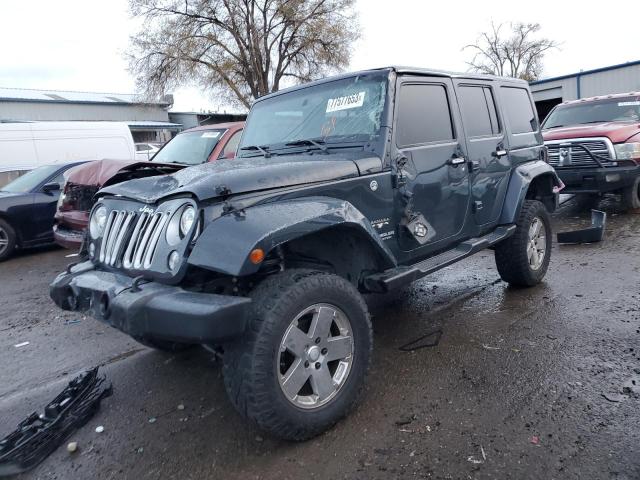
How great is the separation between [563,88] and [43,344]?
2537 cm

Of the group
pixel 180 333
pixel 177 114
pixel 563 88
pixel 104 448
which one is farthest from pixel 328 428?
pixel 177 114

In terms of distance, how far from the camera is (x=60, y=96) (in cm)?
3516

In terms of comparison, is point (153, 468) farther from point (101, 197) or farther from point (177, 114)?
point (177, 114)

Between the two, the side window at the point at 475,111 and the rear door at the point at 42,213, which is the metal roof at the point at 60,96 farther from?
the side window at the point at 475,111

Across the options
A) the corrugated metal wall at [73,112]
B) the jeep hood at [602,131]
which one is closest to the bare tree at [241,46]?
the corrugated metal wall at [73,112]

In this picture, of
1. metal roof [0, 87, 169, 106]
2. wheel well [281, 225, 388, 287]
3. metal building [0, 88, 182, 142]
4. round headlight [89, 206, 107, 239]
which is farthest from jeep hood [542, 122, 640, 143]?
metal building [0, 88, 182, 142]

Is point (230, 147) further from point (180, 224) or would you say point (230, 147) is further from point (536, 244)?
point (180, 224)

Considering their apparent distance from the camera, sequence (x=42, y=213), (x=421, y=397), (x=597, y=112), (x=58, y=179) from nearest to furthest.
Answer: (x=421, y=397)
(x=42, y=213)
(x=58, y=179)
(x=597, y=112)

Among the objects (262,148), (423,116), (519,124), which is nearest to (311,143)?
(262,148)

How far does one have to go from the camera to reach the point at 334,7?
2656 cm

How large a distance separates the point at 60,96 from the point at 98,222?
123 feet

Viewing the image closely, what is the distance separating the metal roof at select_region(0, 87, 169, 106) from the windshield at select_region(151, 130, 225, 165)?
24323 millimetres

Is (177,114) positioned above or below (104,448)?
above

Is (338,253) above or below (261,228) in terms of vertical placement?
below
